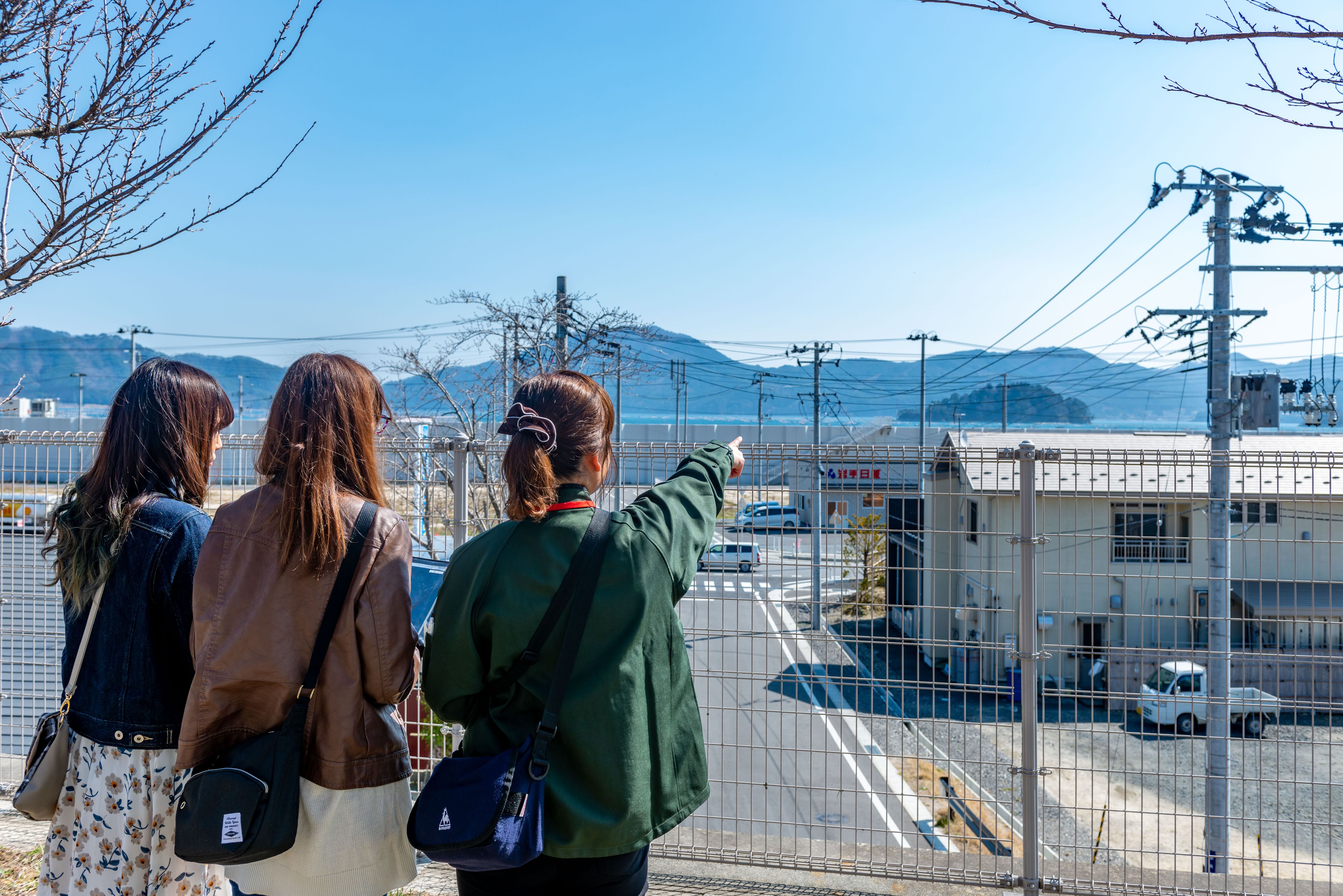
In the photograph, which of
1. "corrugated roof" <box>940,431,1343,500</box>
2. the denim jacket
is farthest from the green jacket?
"corrugated roof" <box>940,431,1343,500</box>

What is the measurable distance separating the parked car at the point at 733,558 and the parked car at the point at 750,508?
11 centimetres

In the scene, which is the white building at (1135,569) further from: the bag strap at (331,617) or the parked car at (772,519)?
the bag strap at (331,617)

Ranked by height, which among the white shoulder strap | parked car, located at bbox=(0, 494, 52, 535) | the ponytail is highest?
the ponytail

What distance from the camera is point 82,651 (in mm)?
1972

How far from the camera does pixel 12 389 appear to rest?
300cm

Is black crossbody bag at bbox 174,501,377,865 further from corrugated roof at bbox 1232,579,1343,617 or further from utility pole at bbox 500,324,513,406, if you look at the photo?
utility pole at bbox 500,324,513,406

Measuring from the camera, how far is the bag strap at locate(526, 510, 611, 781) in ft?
5.18

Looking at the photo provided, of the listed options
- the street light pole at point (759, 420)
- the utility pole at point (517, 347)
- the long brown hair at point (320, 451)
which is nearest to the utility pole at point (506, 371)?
the utility pole at point (517, 347)

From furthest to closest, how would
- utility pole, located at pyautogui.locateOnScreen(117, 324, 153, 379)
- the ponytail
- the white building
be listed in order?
utility pole, located at pyautogui.locateOnScreen(117, 324, 153, 379) → the white building → the ponytail

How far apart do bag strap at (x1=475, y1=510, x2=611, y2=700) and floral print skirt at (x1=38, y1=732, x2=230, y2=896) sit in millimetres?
1016

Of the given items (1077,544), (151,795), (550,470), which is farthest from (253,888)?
(1077,544)

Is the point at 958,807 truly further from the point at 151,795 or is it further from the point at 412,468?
the point at 412,468

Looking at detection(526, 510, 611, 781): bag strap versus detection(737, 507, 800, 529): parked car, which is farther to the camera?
detection(737, 507, 800, 529): parked car

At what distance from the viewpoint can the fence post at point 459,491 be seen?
3.44 metres
